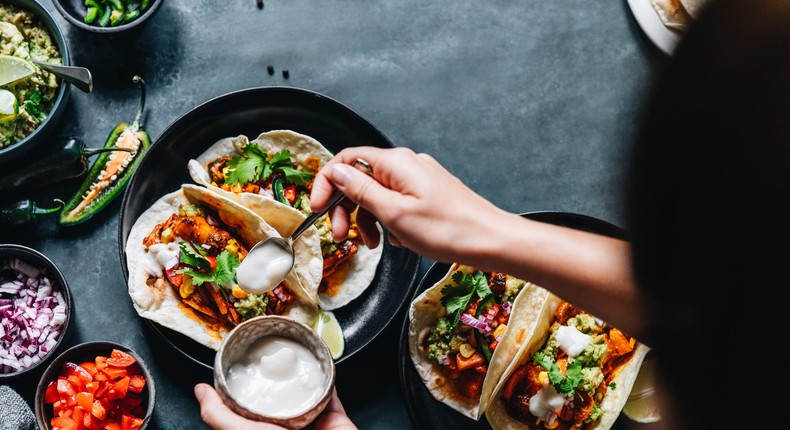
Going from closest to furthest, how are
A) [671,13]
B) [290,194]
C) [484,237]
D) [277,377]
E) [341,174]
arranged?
1. [484,237]
2. [341,174]
3. [277,377]
4. [290,194]
5. [671,13]

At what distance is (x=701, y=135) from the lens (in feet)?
4.15

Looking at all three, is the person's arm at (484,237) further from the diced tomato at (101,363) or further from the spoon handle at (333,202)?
the diced tomato at (101,363)

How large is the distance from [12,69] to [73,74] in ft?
0.90

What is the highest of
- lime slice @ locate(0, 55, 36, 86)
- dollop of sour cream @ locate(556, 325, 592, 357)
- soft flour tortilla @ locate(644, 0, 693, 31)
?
lime slice @ locate(0, 55, 36, 86)

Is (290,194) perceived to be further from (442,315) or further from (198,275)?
(442,315)

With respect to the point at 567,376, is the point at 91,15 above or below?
above

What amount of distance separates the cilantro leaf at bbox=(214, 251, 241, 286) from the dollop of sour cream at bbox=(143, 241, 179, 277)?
0.22 metres

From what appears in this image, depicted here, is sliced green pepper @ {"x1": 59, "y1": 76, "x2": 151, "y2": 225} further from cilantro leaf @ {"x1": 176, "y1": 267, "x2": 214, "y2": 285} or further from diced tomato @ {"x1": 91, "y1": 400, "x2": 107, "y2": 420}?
diced tomato @ {"x1": 91, "y1": 400, "x2": 107, "y2": 420}

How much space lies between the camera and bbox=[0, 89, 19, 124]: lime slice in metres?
3.44

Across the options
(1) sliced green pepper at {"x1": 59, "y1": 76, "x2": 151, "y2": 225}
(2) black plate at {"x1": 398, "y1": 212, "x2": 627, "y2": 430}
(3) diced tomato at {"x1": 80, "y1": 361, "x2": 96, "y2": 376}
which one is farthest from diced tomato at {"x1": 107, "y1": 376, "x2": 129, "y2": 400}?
(2) black plate at {"x1": 398, "y1": 212, "x2": 627, "y2": 430}

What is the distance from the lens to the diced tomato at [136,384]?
341cm

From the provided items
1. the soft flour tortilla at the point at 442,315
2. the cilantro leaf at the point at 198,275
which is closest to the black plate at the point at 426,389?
the soft flour tortilla at the point at 442,315

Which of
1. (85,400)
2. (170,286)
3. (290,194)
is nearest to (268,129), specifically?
(290,194)

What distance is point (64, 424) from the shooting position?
10.9 ft
